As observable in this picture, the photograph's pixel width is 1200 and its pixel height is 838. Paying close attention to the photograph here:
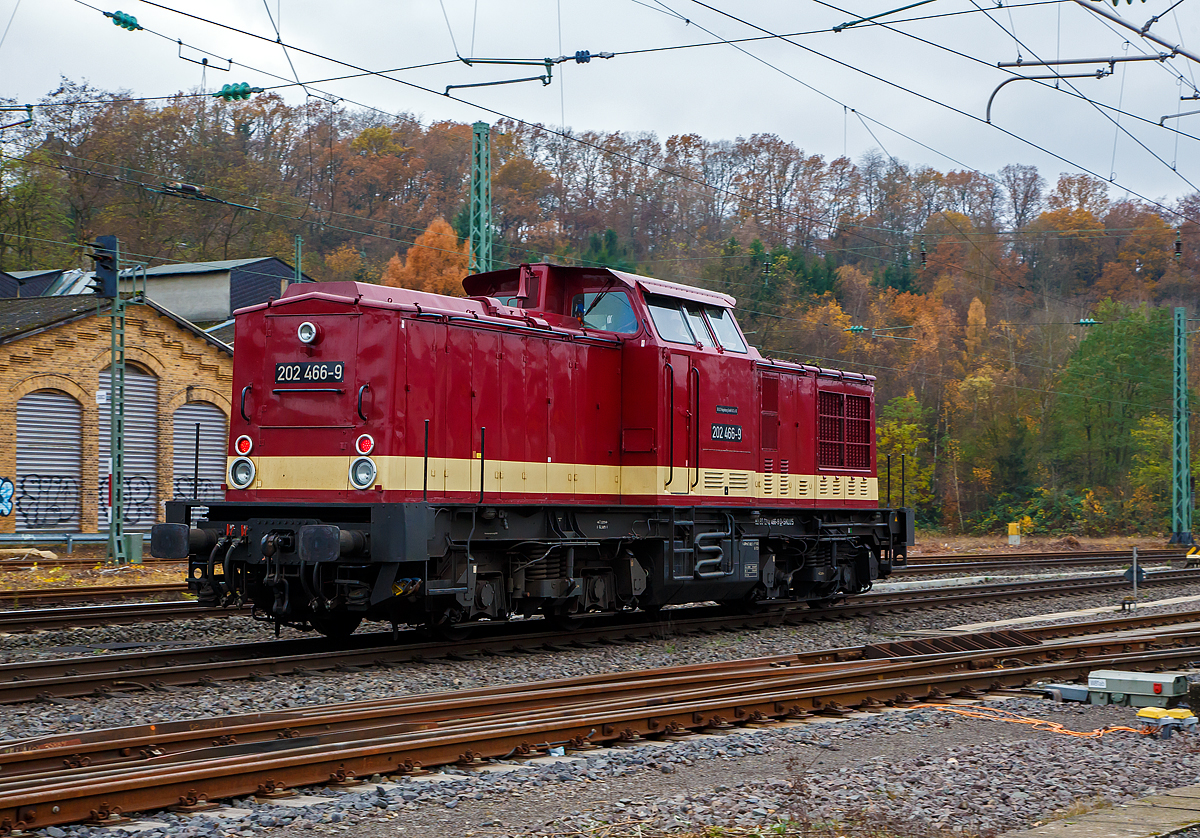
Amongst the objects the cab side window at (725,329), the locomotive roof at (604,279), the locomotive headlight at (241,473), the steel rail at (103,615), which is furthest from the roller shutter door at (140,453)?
the cab side window at (725,329)

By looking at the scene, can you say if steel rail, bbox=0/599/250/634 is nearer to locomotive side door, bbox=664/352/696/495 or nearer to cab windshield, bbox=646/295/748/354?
locomotive side door, bbox=664/352/696/495

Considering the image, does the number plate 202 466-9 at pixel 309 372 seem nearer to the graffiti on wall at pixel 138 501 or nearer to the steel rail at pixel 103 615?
the steel rail at pixel 103 615

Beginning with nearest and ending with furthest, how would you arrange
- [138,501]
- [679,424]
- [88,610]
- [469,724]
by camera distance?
[469,724] → [679,424] → [88,610] → [138,501]

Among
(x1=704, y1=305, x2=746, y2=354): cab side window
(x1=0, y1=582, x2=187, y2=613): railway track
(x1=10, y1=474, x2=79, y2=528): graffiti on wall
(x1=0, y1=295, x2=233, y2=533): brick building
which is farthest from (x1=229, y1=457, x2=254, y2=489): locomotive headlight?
(x1=10, y1=474, x2=79, y2=528): graffiti on wall

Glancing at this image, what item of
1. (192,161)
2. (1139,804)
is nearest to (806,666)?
(1139,804)

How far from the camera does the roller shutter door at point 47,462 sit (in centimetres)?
2612

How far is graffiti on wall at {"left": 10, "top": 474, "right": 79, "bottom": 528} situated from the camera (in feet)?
86.1

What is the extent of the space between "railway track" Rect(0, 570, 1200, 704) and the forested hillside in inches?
1058

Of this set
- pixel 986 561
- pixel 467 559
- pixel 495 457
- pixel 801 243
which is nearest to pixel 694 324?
pixel 495 457

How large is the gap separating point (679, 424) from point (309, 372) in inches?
170

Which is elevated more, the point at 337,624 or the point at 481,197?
the point at 481,197

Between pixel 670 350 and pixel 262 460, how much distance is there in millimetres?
4642

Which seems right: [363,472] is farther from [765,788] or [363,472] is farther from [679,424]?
[765,788]

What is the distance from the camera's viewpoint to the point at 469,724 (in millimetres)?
7273
